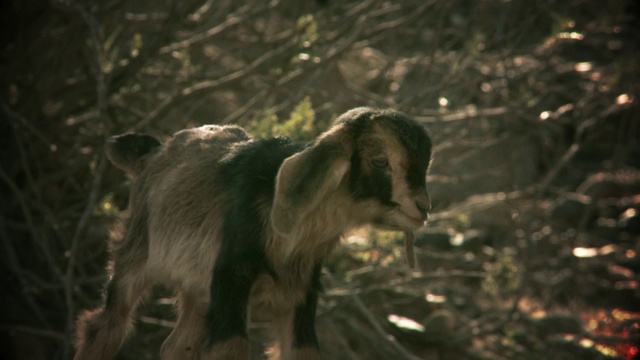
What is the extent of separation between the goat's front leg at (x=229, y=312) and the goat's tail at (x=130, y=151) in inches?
54.5

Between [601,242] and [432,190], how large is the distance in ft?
12.9

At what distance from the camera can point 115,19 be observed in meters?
6.80

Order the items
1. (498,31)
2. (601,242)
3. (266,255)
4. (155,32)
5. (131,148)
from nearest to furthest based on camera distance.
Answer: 1. (266,255)
2. (131,148)
3. (155,32)
4. (498,31)
5. (601,242)

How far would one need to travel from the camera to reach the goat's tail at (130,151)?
15.1 ft

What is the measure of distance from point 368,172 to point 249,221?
0.64 m

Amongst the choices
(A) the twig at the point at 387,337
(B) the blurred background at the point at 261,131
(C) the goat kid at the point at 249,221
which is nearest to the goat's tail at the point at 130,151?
(C) the goat kid at the point at 249,221

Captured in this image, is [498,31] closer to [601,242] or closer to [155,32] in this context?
[155,32]

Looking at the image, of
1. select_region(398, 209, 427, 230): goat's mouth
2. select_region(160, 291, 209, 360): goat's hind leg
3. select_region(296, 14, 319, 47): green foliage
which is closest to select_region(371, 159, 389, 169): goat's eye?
select_region(398, 209, 427, 230): goat's mouth

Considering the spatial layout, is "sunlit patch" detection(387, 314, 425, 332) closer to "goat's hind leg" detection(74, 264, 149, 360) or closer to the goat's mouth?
"goat's hind leg" detection(74, 264, 149, 360)

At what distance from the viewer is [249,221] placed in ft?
11.6

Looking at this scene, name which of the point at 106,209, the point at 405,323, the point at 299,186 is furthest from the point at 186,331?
the point at 405,323

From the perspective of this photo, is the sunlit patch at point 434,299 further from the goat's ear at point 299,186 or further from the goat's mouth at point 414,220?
the goat's ear at point 299,186

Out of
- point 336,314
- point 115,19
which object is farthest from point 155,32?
point 336,314

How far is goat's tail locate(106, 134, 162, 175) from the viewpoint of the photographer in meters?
4.59
